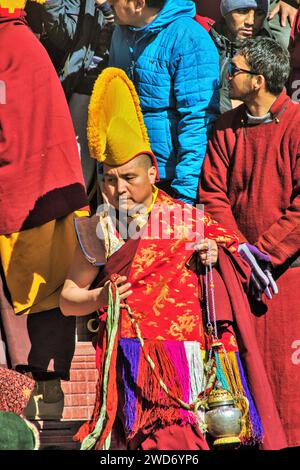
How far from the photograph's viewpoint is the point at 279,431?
7.48 m

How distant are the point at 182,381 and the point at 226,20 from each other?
2.08 m

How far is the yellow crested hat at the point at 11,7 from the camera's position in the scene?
7941mm

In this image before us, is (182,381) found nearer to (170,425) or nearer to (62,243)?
(170,425)

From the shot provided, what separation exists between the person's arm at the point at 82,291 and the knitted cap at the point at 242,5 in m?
1.65

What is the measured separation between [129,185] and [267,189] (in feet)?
2.71


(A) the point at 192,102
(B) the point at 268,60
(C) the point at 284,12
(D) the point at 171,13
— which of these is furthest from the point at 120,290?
(C) the point at 284,12

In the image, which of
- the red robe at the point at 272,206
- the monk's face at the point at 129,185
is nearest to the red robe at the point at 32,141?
the monk's face at the point at 129,185

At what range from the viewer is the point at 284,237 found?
7840 mm

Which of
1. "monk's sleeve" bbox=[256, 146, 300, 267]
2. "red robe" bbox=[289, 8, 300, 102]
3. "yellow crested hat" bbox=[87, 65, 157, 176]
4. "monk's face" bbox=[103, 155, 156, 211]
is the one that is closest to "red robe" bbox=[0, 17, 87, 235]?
"yellow crested hat" bbox=[87, 65, 157, 176]

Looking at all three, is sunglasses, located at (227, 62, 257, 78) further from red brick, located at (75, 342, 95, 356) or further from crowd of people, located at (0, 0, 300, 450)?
red brick, located at (75, 342, 95, 356)

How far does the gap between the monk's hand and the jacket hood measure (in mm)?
1295

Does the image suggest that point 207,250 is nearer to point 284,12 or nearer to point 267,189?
point 267,189

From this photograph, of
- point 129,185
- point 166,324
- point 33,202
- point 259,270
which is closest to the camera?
point 166,324

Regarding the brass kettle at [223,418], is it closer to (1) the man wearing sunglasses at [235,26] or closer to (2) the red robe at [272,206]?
(2) the red robe at [272,206]
